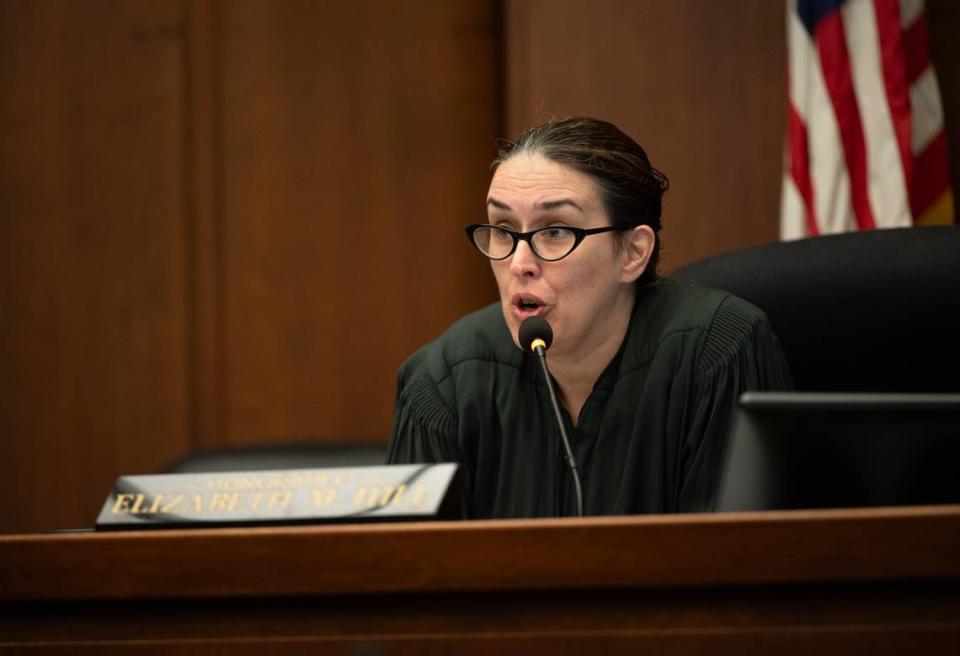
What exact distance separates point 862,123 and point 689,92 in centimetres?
54

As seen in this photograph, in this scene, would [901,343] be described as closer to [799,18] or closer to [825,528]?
[825,528]

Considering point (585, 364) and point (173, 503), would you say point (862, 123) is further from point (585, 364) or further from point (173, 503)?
point (173, 503)

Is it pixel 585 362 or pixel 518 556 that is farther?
pixel 585 362

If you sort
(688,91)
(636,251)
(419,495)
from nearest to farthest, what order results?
(419,495) → (636,251) → (688,91)

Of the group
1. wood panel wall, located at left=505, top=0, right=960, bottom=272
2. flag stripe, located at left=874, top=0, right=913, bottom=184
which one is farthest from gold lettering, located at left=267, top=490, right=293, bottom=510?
wood panel wall, located at left=505, top=0, right=960, bottom=272

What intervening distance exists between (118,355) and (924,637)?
2.90m

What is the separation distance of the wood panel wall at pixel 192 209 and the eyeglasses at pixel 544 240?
1.65 metres

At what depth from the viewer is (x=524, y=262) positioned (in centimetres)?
165

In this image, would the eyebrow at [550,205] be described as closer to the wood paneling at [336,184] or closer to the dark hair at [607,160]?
the dark hair at [607,160]

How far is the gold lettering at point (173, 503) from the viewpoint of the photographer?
92 centimetres

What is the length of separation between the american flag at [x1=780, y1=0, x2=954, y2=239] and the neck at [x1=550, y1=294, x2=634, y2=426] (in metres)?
1.07

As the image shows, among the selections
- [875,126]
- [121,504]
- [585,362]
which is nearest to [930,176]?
[875,126]

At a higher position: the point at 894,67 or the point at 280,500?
the point at 894,67

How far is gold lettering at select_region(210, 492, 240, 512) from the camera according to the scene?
35.5 inches
